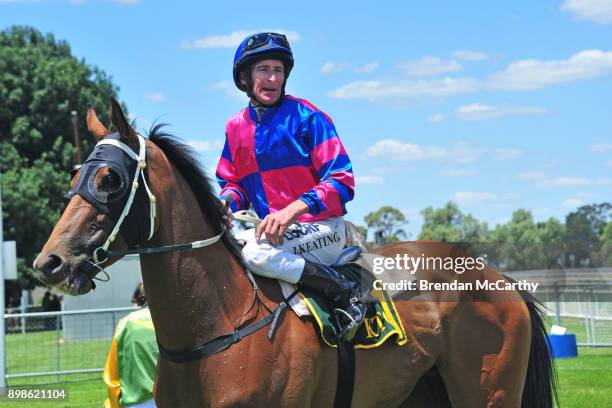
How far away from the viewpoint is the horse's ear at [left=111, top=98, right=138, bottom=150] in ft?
12.7

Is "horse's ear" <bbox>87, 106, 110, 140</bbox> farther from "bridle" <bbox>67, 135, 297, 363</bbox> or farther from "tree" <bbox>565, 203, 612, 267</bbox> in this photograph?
"tree" <bbox>565, 203, 612, 267</bbox>

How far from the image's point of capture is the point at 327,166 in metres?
4.53

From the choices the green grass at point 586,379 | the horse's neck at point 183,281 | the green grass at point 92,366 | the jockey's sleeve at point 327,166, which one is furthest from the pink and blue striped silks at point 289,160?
the green grass at point 92,366

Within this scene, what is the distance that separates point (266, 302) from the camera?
434 centimetres

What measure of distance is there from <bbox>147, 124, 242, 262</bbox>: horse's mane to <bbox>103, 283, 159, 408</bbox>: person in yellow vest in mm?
4101

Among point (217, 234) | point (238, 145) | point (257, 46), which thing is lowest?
point (217, 234)

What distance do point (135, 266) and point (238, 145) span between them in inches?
749

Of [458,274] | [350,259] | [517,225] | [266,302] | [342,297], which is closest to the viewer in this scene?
[266,302]

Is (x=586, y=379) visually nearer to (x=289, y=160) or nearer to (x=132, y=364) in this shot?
(x=132, y=364)

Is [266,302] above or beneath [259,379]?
above

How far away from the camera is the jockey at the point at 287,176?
14.5 ft

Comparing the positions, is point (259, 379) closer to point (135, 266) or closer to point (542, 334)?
point (542, 334)

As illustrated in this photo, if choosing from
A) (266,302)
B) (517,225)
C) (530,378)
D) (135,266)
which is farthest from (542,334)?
(517,225)

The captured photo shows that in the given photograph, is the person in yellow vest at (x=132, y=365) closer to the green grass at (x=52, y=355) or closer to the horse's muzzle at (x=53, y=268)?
the horse's muzzle at (x=53, y=268)
